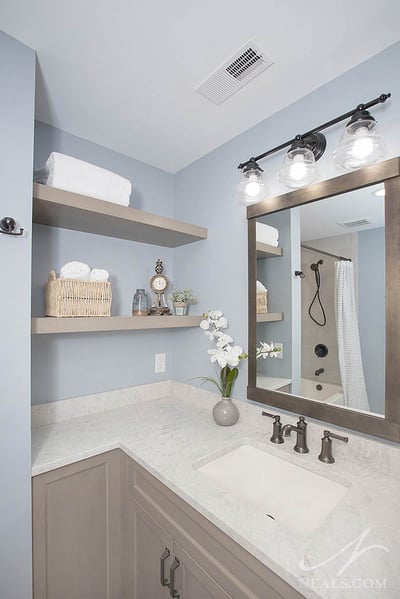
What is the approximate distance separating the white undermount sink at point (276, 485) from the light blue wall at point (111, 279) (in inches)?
33.4

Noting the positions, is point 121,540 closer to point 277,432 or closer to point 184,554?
point 184,554

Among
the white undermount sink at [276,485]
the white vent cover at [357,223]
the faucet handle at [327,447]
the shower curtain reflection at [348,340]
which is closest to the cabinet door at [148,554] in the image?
the white undermount sink at [276,485]

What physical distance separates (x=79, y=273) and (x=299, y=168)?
111cm

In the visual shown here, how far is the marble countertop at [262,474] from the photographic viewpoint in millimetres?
655

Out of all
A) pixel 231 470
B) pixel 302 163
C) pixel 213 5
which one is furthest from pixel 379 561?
pixel 213 5

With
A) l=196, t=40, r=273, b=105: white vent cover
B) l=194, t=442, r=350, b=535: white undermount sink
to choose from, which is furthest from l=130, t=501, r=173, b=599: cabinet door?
l=196, t=40, r=273, b=105: white vent cover

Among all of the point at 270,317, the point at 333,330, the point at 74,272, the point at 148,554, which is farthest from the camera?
the point at 270,317

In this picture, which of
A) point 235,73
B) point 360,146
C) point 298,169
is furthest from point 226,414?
point 235,73

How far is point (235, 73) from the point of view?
120 cm

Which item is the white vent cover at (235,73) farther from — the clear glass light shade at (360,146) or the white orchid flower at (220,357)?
the white orchid flower at (220,357)

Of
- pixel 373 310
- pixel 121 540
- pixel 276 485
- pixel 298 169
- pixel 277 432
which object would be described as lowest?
pixel 121 540

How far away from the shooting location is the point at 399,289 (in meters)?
1.03

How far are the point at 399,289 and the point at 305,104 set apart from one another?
0.95 meters

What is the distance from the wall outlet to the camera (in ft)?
6.49
